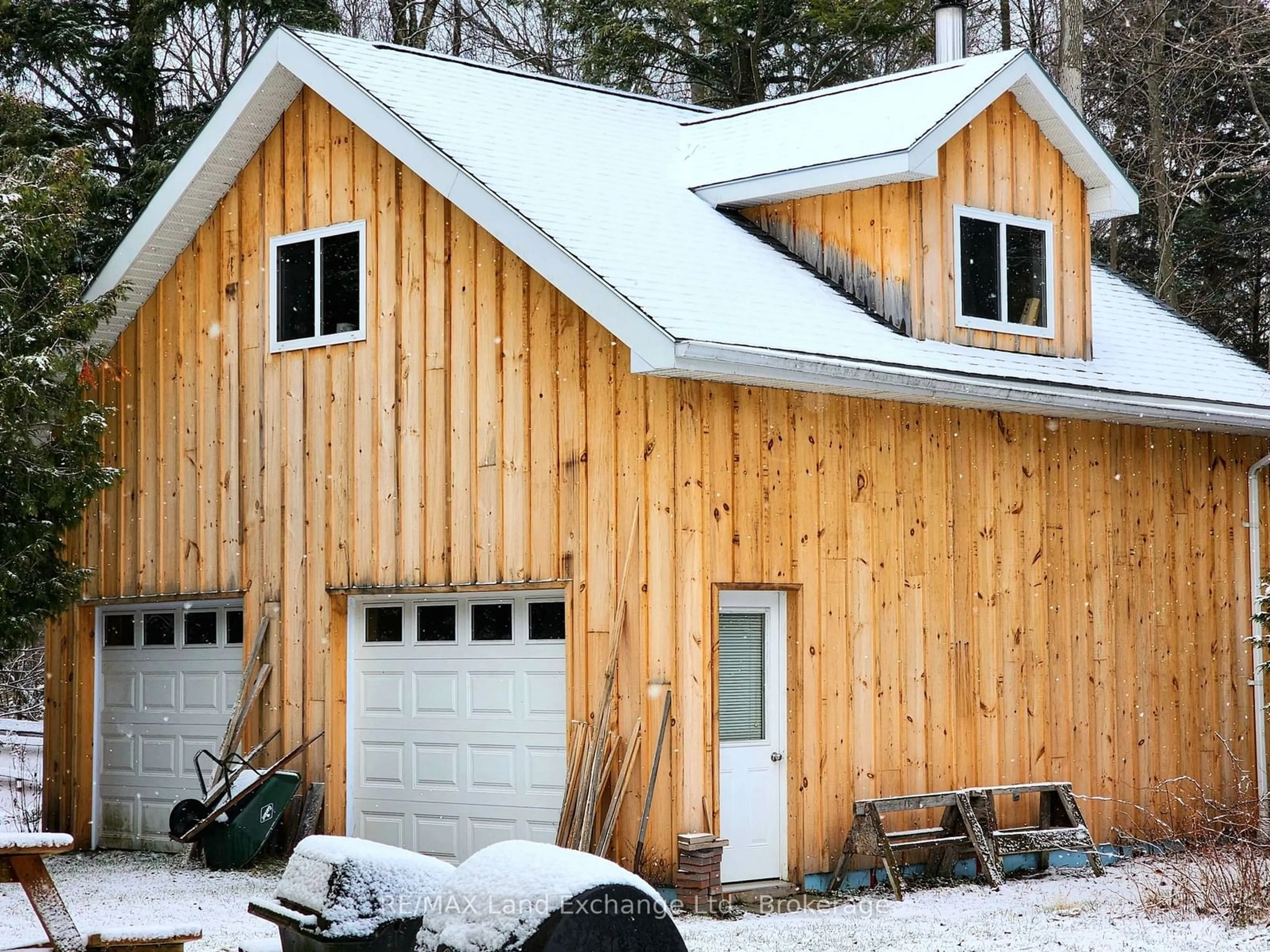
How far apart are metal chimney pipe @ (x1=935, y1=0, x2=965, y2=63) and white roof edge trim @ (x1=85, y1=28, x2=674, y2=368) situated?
6.10 meters

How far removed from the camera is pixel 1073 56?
21094 millimetres

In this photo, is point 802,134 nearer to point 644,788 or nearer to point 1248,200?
point 644,788

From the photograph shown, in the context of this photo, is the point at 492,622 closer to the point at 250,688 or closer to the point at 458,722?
the point at 458,722

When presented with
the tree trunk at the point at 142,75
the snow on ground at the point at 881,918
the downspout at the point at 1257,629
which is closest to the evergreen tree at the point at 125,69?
the tree trunk at the point at 142,75

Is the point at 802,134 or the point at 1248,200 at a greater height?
the point at 1248,200

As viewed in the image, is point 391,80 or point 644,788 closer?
point 644,788

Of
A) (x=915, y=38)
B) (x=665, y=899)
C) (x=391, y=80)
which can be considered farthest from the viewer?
(x=915, y=38)

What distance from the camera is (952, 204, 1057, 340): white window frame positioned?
45.0 feet

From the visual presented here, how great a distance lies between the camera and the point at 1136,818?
14242 mm

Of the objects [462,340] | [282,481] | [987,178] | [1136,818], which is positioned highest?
[987,178]

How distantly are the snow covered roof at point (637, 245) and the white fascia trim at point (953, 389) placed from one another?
2 cm

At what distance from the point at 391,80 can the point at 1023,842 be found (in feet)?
25.0

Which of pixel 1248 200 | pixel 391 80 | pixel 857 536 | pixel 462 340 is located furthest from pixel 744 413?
pixel 1248 200

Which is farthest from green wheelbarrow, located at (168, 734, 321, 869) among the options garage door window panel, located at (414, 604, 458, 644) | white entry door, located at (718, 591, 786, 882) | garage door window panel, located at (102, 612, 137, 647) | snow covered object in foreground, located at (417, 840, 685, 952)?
snow covered object in foreground, located at (417, 840, 685, 952)
